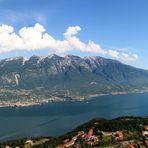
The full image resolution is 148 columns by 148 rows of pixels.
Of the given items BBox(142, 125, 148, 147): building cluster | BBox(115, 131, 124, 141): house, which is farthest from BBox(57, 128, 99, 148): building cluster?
BBox(142, 125, 148, 147): building cluster

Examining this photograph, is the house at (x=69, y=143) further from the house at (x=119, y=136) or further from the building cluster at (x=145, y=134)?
the building cluster at (x=145, y=134)

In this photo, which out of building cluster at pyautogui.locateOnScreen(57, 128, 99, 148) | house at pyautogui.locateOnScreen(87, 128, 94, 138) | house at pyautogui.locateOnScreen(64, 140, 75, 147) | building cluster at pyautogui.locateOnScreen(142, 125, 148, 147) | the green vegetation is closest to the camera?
building cluster at pyautogui.locateOnScreen(142, 125, 148, 147)

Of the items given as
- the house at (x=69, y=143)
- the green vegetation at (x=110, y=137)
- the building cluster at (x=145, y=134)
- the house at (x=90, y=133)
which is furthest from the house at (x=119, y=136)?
the house at (x=69, y=143)

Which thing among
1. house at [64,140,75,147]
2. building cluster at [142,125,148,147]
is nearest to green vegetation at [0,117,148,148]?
building cluster at [142,125,148,147]

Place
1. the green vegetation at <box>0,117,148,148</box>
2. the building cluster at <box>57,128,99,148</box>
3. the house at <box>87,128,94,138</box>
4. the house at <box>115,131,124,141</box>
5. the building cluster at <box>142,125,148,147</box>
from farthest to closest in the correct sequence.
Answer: the house at <box>87,128,94,138</box>
the building cluster at <box>57,128,99,148</box>
the house at <box>115,131,124,141</box>
the green vegetation at <box>0,117,148,148</box>
the building cluster at <box>142,125,148,147</box>

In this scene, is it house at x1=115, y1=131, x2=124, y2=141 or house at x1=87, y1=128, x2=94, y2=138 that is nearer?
house at x1=115, y1=131, x2=124, y2=141

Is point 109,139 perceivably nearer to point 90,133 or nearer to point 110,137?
point 110,137

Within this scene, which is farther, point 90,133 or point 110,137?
point 90,133

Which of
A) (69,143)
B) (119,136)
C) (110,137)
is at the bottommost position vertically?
(69,143)

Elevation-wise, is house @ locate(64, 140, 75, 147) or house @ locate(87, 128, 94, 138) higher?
house @ locate(87, 128, 94, 138)

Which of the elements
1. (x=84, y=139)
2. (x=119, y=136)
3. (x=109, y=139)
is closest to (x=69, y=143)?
(x=84, y=139)

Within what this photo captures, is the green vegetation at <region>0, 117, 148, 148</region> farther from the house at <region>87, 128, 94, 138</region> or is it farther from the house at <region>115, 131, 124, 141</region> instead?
the house at <region>87, 128, 94, 138</region>
